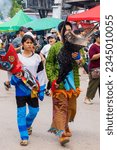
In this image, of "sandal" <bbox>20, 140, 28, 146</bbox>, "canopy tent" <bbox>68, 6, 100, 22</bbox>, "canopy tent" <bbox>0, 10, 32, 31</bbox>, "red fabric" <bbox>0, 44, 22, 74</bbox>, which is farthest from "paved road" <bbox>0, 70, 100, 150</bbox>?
"canopy tent" <bbox>0, 10, 32, 31</bbox>

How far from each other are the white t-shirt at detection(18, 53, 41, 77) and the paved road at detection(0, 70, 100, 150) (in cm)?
93

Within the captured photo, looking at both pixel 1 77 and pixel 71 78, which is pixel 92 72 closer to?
pixel 71 78

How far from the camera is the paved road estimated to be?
552cm

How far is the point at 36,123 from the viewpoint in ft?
22.4

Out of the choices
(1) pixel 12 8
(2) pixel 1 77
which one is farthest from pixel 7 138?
(1) pixel 12 8

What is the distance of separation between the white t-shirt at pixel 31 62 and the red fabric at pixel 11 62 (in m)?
0.19

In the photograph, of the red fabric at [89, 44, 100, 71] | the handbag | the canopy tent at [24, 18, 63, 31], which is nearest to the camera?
the red fabric at [89, 44, 100, 71]

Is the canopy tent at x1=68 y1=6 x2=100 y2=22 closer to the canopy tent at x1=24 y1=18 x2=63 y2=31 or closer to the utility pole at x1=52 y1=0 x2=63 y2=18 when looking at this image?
the canopy tent at x1=24 y1=18 x2=63 y2=31

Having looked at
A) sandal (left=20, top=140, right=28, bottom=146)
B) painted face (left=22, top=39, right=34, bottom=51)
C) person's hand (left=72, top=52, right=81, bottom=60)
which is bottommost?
sandal (left=20, top=140, right=28, bottom=146)

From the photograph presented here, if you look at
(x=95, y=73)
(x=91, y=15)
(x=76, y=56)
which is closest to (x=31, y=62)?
(x=76, y=56)

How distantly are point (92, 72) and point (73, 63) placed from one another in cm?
283

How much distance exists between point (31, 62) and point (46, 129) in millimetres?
1278

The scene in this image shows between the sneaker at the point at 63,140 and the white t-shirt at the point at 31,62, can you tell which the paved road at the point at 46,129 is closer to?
the sneaker at the point at 63,140

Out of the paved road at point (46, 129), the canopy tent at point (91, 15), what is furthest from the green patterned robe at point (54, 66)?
the canopy tent at point (91, 15)
